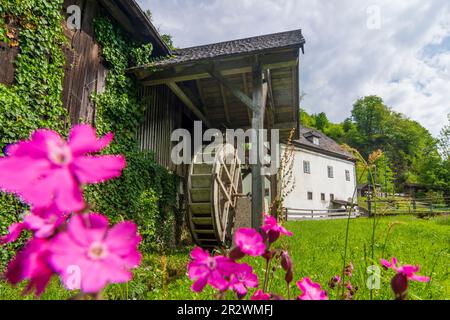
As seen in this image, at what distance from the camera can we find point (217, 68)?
19.9 ft

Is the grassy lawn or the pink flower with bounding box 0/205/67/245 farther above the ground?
the pink flower with bounding box 0/205/67/245

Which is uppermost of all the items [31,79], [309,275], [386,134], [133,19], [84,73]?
[386,134]

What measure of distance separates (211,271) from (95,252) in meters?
0.39

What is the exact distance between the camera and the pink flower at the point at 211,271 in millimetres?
792

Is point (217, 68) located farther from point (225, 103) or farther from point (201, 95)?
point (225, 103)

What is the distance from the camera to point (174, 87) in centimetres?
694

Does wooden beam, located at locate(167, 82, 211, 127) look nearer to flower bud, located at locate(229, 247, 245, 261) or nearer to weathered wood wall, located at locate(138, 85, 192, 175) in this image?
weathered wood wall, located at locate(138, 85, 192, 175)

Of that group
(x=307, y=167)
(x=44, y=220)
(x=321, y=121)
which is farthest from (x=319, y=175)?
(x=44, y=220)

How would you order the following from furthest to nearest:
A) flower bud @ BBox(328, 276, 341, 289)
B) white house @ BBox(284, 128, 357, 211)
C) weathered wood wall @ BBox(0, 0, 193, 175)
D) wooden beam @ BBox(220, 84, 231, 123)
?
white house @ BBox(284, 128, 357, 211) → wooden beam @ BBox(220, 84, 231, 123) → weathered wood wall @ BBox(0, 0, 193, 175) → flower bud @ BBox(328, 276, 341, 289)

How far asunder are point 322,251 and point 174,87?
15.5 ft

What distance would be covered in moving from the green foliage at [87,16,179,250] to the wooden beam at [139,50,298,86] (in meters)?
0.40

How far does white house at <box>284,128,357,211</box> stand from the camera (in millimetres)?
26844

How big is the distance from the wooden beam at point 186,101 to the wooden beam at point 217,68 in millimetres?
292

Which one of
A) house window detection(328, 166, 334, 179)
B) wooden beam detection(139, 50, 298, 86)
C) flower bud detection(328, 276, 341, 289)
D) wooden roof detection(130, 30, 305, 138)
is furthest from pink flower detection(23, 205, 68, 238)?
house window detection(328, 166, 334, 179)
